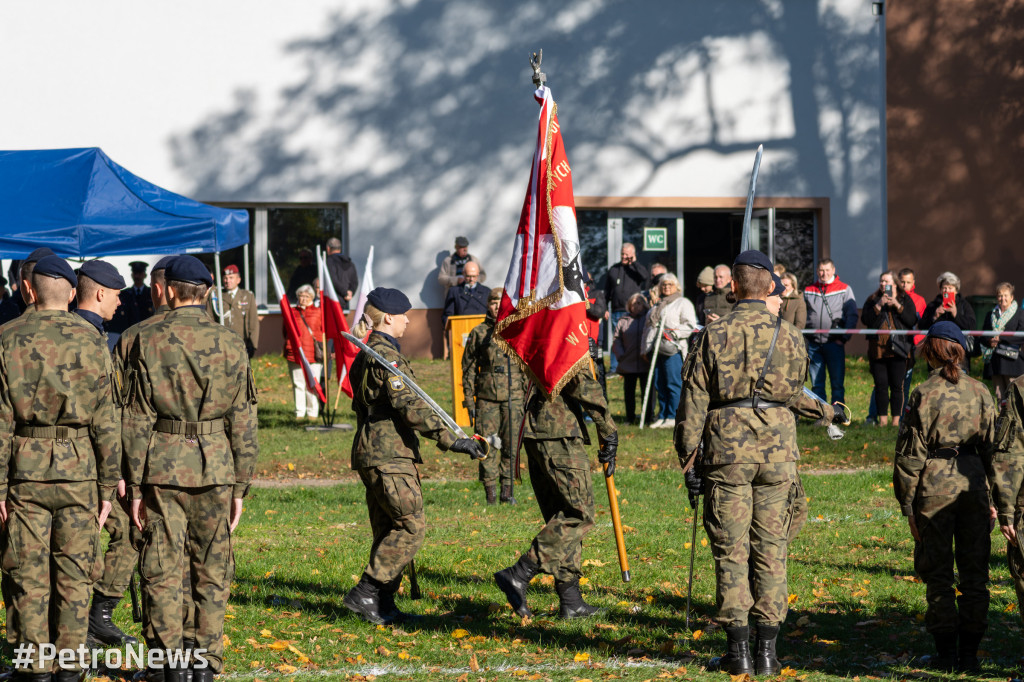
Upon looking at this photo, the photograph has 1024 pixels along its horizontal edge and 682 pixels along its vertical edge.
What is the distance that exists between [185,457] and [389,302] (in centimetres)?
194

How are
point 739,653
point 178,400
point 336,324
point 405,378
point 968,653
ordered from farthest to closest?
point 336,324, point 405,378, point 968,653, point 739,653, point 178,400

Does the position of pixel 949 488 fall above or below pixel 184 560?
above

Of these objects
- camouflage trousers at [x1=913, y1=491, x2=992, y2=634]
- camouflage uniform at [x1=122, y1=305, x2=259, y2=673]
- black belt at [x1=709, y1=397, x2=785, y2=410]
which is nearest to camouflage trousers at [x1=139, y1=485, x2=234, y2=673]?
camouflage uniform at [x1=122, y1=305, x2=259, y2=673]

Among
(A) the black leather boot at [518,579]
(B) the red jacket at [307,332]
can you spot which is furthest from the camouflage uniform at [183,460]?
(B) the red jacket at [307,332]

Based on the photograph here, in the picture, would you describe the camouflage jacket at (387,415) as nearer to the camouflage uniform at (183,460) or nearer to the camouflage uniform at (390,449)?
the camouflage uniform at (390,449)

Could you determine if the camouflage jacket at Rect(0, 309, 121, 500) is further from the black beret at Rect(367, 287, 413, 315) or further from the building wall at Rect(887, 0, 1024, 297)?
the building wall at Rect(887, 0, 1024, 297)

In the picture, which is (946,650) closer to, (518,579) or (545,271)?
(518,579)

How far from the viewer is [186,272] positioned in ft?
19.5

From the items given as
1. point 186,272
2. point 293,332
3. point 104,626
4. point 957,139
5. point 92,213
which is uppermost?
point 957,139

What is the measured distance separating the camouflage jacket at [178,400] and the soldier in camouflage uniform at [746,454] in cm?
236

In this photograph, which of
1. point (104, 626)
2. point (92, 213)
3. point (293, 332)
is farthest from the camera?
point (293, 332)

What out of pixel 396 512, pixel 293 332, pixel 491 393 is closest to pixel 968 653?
pixel 396 512

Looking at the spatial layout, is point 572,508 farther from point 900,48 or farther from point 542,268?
point 900,48

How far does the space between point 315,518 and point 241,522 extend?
2.23 ft
